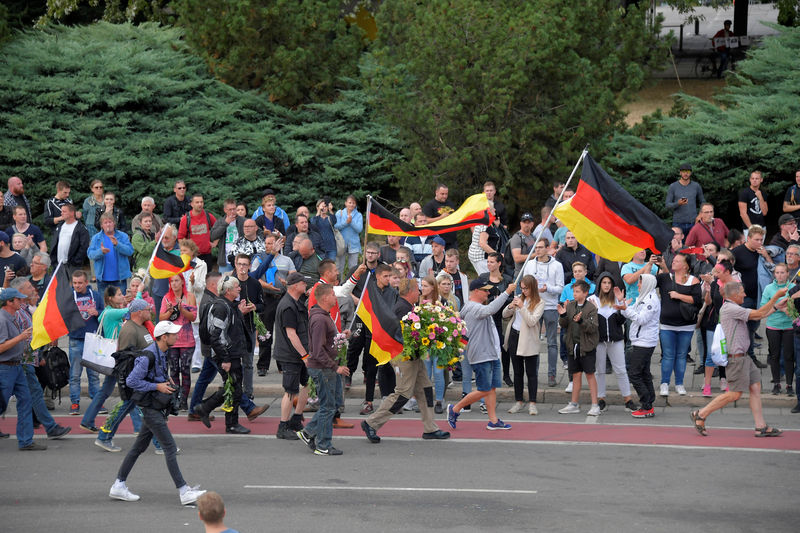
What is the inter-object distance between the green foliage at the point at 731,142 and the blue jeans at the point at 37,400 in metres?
12.7

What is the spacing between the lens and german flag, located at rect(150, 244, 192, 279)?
15148mm

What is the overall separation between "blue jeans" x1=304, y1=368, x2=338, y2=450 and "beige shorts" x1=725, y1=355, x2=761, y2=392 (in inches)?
183

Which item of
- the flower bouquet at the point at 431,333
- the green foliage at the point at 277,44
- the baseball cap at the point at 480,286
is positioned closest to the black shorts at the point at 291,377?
the flower bouquet at the point at 431,333

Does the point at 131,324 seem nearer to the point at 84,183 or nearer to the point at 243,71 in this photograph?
the point at 84,183

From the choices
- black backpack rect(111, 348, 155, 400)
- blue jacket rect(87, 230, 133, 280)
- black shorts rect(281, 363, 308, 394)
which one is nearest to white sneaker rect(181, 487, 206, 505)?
black backpack rect(111, 348, 155, 400)

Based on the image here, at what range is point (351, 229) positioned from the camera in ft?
63.9

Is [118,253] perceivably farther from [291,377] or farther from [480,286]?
[480,286]

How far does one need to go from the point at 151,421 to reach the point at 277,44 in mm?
15450

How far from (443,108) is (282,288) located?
615 cm

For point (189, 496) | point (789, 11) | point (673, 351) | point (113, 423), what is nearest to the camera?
point (189, 496)

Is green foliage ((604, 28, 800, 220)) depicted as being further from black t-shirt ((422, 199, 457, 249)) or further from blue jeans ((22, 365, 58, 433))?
blue jeans ((22, 365, 58, 433))

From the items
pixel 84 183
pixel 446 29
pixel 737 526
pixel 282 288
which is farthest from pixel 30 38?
pixel 737 526

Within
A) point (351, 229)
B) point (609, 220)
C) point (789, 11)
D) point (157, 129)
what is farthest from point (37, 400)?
point (789, 11)

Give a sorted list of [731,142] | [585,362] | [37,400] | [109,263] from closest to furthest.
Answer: [37,400] < [585,362] < [109,263] < [731,142]
